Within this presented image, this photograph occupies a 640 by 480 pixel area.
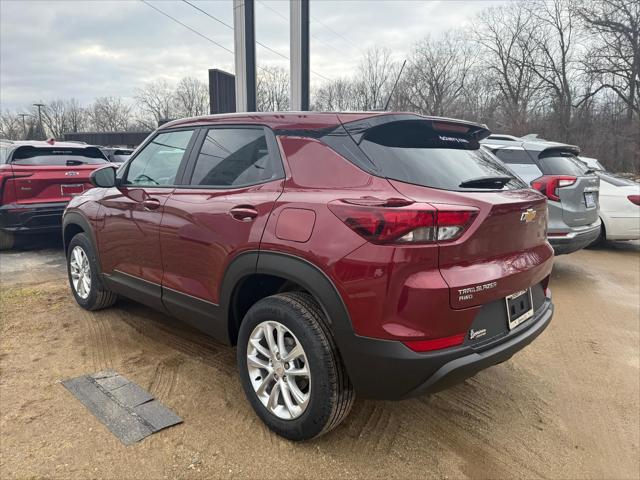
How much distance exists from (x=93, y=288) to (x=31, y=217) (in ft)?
10.1

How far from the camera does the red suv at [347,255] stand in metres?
2.06

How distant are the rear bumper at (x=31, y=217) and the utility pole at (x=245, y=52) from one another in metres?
7.05

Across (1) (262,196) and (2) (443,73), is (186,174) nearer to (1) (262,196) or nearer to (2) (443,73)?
(1) (262,196)

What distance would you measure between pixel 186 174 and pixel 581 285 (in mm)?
5319


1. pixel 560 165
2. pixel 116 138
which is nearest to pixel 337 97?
pixel 116 138

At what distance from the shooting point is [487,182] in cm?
251

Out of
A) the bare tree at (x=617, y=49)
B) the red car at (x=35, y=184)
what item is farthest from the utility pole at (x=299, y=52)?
the bare tree at (x=617, y=49)

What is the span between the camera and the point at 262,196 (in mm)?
2539

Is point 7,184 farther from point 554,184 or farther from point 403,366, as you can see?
point 554,184

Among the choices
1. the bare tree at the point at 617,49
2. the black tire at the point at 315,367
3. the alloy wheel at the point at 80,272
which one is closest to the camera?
the black tire at the point at 315,367

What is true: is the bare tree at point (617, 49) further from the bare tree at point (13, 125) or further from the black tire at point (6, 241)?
the bare tree at point (13, 125)

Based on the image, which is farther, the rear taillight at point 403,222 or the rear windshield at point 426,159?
the rear windshield at point 426,159

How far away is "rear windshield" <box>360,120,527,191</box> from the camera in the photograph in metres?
2.28

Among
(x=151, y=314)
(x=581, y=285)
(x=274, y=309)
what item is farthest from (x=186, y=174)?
(x=581, y=285)
